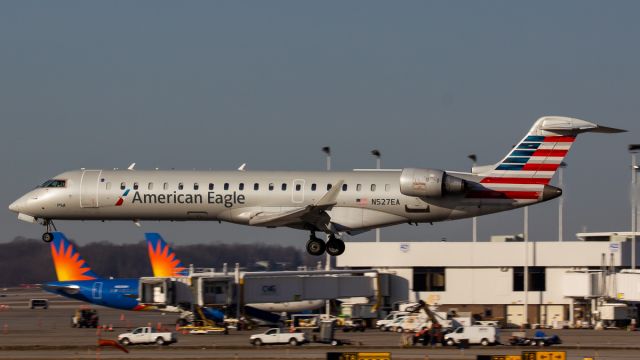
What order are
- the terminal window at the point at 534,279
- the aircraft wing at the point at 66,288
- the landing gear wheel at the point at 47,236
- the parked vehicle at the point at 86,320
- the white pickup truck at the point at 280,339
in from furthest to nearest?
1. the terminal window at the point at 534,279
2. the aircraft wing at the point at 66,288
3. the parked vehicle at the point at 86,320
4. the white pickup truck at the point at 280,339
5. the landing gear wheel at the point at 47,236

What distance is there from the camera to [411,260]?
278ft

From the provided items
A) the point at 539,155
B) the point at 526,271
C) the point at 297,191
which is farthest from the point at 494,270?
the point at 297,191

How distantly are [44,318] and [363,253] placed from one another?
25210 millimetres

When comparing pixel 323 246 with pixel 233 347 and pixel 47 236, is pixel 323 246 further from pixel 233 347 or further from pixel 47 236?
pixel 47 236

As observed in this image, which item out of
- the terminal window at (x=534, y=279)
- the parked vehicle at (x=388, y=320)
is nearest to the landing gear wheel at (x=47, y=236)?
the parked vehicle at (x=388, y=320)

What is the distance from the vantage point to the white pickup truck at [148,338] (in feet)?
190

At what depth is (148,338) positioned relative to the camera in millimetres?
58031

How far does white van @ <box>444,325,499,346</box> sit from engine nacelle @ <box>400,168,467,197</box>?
11965 millimetres

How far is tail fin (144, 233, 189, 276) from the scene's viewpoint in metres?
80.5

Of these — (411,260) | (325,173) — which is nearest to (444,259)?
(411,260)

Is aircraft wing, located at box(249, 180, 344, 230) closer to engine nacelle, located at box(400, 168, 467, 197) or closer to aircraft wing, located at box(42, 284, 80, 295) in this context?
engine nacelle, located at box(400, 168, 467, 197)

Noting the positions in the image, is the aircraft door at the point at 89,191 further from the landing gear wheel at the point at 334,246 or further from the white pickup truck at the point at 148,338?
the landing gear wheel at the point at 334,246

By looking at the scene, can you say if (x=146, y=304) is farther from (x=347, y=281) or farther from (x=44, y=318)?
(x=44, y=318)

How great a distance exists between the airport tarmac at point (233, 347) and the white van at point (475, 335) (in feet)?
3.28
